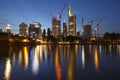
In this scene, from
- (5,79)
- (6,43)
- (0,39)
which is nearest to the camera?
(5,79)

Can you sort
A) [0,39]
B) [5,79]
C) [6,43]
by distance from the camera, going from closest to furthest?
1. [5,79]
2. [0,39]
3. [6,43]

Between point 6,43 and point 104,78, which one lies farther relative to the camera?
point 6,43

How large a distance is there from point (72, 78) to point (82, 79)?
795 millimetres

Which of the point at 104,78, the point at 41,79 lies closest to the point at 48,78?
the point at 41,79

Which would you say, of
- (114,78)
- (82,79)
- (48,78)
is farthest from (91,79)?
(48,78)

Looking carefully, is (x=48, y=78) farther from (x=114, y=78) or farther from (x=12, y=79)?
(x=114, y=78)

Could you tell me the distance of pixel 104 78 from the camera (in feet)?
56.4

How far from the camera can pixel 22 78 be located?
17500 millimetres

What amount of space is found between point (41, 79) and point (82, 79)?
3.13 metres

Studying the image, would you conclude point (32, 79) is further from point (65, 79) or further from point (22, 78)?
point (65, 79)

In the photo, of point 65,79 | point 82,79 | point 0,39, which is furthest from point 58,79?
point 0,39

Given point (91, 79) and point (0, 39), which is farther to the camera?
point (0, 39)

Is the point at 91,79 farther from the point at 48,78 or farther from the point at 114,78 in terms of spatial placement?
the point at 48,78

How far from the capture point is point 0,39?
11725 centimetres
